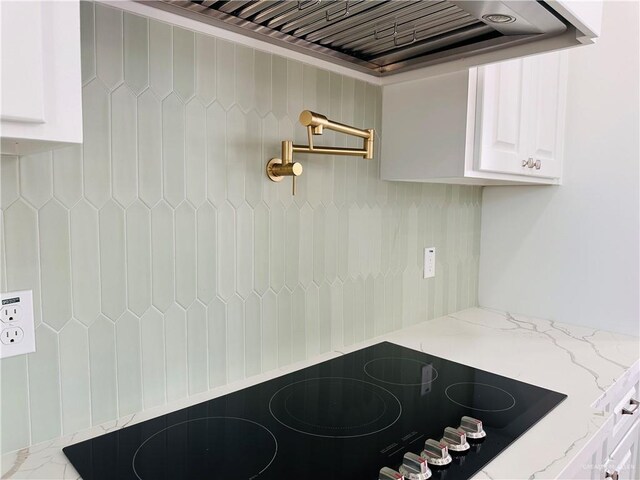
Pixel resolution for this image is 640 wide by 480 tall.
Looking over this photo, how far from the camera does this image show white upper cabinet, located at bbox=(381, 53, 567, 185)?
1303 mm

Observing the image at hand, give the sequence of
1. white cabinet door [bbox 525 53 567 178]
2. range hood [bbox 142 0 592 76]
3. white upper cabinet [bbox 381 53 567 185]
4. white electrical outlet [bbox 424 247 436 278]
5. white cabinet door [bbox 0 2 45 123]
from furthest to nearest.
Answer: white electrical outlet [bbox 424 247 436 278]
white cabinet door [bbox 525 53 567 178]
white upper cabinet [bbox 381 53 567 185]
range hood [bbox 142 0 592 76]
white cabinet door [bbox 0 2 45 123]

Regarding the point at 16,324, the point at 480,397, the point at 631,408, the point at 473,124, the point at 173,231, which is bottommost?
the point at 631,408

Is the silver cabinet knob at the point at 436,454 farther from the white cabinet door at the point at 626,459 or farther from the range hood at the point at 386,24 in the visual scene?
the range hood at the point at 386,24

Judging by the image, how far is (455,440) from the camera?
888 millimetres

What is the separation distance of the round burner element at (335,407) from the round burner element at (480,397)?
0.15 meters

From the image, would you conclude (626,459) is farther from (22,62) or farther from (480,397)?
(22,62)

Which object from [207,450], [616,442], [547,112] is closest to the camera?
[207,450]

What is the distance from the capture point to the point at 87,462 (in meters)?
0.82

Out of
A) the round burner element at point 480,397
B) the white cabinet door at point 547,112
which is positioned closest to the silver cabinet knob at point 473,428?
the round burner element at point 480,397

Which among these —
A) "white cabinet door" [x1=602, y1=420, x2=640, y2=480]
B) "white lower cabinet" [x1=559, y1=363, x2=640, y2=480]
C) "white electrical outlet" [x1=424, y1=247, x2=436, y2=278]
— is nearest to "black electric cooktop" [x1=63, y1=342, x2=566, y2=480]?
"white lower cabinet" [x1=559, y1=363, x2=640, y2=480]

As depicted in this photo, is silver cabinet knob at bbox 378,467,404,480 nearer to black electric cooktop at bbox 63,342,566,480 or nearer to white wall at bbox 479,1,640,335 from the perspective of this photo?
black electric cooktop at bbox 63,342,566,480

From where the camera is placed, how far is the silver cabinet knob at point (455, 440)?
2.89ft

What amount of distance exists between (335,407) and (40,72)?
85 centimetres

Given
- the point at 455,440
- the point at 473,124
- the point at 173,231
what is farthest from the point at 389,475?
the point at 473,124
